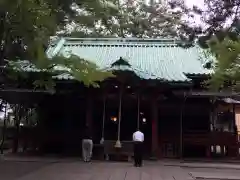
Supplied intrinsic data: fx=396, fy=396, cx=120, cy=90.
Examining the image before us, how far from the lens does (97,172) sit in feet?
46.8

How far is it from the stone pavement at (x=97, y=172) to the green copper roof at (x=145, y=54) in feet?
17.9

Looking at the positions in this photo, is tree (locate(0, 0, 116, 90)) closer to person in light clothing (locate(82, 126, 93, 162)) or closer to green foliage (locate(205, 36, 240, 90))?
green foliage (locate(205, 36, 240, 90))

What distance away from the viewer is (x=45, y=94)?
2161cm

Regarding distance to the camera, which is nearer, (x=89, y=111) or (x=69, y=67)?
(x=69, y=67)

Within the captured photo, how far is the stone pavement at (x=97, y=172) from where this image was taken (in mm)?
13047

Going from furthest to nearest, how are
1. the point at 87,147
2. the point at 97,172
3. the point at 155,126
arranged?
the point at 155,126
the point at 87,147
the point at 97,172

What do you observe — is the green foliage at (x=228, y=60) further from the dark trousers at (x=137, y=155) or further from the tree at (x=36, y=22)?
the dark trousers at (x=137, y=155)

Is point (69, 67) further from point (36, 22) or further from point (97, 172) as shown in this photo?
point (97, 172)

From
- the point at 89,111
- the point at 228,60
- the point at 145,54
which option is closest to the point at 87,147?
the point at 89,111

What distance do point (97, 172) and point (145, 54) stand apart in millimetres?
12411

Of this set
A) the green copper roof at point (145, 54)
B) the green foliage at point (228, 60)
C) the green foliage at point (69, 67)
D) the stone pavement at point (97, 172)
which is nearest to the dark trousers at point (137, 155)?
the stone pavement at point (97, 172)

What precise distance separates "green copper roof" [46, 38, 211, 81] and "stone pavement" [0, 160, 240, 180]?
5444 millimetres

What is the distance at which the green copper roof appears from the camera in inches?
840

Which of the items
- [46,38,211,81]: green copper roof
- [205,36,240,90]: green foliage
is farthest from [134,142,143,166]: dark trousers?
[205,36,240,90]: green foliage
